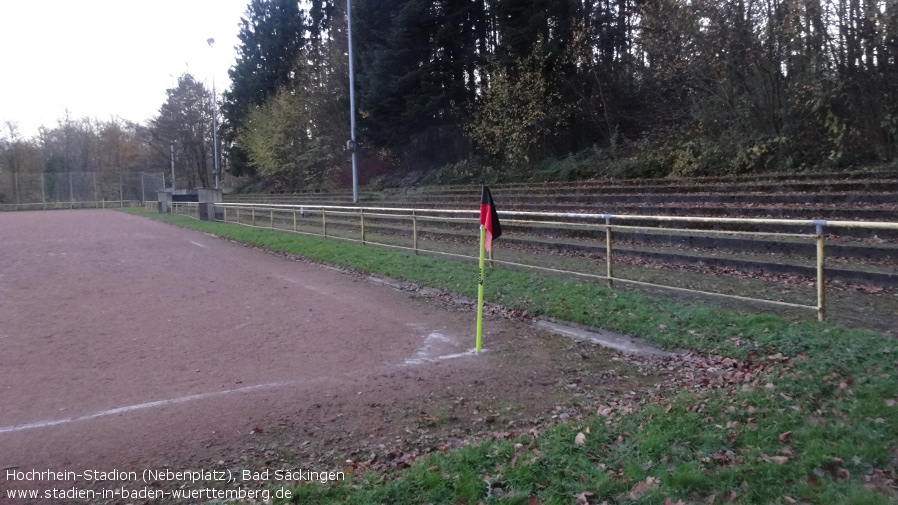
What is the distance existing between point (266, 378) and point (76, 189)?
6657 centimetres

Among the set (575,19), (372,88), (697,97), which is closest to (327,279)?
(697,97)

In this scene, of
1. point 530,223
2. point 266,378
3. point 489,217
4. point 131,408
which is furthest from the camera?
point 530,223

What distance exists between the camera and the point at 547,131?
2614cm

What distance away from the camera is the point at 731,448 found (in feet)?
14.7

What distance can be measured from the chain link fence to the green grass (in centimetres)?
6377

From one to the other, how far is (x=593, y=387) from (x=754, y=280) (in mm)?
4581

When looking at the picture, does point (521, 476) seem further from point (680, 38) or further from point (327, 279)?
point (680, 38)

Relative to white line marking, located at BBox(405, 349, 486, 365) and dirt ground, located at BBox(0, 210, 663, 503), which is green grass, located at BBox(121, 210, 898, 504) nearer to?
dirt ground, located at BBox(0, 210, 663, 503)

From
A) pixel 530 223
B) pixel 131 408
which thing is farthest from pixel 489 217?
pixel 530 223

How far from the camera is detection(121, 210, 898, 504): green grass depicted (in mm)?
3959

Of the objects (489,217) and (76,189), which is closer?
(489,217)

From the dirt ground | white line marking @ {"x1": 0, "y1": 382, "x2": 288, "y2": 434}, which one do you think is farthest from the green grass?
white line marking @ {"x1": 0, "y1": 382, "x2": 288, "y2": 434}

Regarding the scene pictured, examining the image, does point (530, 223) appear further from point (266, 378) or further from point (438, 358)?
point (266, 378)

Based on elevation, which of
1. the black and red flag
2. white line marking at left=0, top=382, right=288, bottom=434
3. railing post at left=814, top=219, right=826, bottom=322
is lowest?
white line marking at left=0, top=382, right=288, bottom=434
